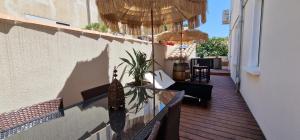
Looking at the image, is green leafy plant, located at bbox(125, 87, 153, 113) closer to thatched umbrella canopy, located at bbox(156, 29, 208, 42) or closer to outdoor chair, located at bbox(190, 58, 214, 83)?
thatched umbrella canopy, located at bbox(156, 29, 208, 42)

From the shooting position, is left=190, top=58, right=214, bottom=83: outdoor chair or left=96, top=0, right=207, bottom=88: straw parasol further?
left=190, top=58, right=214, bottom=83: outdoor chair

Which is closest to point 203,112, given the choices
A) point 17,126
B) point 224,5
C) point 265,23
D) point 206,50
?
point 265,23

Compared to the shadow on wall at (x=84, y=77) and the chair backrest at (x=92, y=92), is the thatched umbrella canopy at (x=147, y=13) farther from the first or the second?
the chair backrest at (x=92, y=92)

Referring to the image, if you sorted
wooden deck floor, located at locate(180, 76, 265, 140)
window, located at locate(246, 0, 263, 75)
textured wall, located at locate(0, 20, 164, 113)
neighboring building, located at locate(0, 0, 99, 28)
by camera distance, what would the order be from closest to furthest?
textured wall, located at locate(0, 20, 164, 113) → wooden deck floor, located at locate(180, 76, 265, 140) → window, located at locate(246, 0, 263, 75) → neighboring building, located at locate(0, 0, 99, 28)

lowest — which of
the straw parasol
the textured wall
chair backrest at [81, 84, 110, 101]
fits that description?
chair backrest at [81, 84, 110, 101]

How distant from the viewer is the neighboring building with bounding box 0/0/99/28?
3.77 metres

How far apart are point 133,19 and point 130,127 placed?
1884mm

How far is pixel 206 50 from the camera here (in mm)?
11133

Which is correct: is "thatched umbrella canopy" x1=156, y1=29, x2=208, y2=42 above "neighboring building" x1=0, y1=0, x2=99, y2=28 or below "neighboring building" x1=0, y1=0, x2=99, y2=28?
below

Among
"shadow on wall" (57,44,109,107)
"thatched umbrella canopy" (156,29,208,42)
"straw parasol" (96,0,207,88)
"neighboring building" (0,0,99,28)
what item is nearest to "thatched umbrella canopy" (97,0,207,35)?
"straw parasol" (96,0,207,88)

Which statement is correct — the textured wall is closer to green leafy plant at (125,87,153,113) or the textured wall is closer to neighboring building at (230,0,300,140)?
green leafy plant at (125,87,153,113)

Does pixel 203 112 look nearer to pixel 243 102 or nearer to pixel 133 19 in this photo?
pixel 243 102

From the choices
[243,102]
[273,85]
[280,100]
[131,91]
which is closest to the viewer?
[280,100]

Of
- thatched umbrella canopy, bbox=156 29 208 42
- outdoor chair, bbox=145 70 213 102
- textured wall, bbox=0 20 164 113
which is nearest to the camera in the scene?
textured wall, bbox=0 20 164 113
